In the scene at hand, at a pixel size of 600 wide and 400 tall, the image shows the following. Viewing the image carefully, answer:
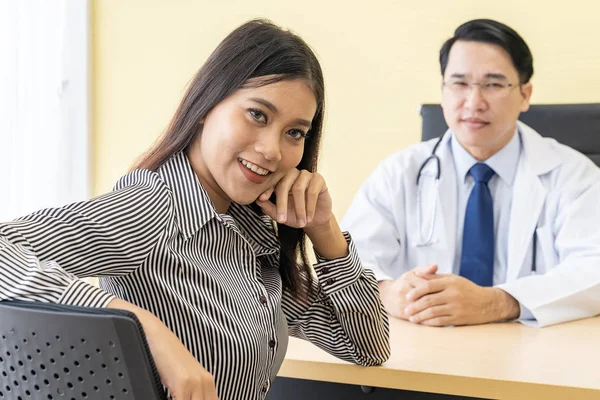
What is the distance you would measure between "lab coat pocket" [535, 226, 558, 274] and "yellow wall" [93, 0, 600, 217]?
0.78 meters

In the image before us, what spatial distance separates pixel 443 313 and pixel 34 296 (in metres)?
0.99

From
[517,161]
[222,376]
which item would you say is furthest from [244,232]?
[517,161]

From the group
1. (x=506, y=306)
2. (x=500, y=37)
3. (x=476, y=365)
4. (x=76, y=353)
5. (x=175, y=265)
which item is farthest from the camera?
(x=500, y=37)

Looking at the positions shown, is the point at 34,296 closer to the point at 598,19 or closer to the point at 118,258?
the point at 118,258

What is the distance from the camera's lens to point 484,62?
218cm

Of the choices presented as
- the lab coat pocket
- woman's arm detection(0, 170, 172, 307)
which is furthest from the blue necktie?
woman's arm detection(0, 170, 172, 307)

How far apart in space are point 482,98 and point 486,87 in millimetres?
39

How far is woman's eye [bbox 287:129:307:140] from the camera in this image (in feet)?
3.60

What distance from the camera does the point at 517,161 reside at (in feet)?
7.19

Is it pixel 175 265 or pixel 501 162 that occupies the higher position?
pixel 175 265

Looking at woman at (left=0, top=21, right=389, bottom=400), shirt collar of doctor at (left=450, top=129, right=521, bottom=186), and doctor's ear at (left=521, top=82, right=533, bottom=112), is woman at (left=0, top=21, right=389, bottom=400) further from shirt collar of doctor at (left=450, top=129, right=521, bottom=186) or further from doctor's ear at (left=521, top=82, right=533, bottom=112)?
doctor's ear at (left=521, top=82, right=533, bottom=112)

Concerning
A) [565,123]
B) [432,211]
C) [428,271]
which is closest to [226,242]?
[428,271]

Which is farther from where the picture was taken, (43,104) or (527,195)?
(43,104)

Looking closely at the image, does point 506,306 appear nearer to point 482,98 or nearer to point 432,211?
point 432,211
